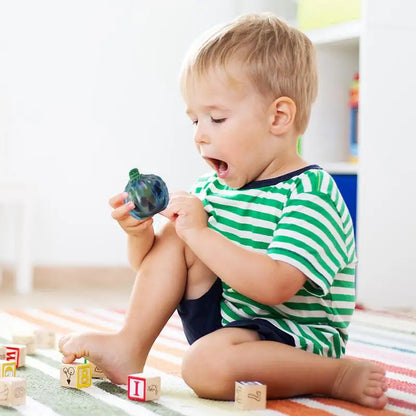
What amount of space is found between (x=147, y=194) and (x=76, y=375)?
0.25 meters

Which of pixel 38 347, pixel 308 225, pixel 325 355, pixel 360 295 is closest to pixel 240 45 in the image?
pixel 308 225

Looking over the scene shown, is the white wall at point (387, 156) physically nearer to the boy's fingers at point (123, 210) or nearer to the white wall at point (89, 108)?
the white wall at point (89, 108)

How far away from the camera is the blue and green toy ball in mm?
1083

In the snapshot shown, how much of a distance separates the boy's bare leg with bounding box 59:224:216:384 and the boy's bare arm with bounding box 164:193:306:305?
7 cm

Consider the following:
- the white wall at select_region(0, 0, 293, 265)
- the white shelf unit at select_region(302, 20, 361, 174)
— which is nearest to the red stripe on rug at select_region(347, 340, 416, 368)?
the white shelf unit at select_region(302, 20, 361, 174)

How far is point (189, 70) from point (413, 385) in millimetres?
538

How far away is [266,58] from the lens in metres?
1.14

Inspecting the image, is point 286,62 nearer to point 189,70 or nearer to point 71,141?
point 189,70

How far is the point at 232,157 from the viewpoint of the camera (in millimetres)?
1146

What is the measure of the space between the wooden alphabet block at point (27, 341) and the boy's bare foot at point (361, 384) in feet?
1.73

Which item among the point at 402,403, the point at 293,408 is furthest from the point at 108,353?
the point at 402,403

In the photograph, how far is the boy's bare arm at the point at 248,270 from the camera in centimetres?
104

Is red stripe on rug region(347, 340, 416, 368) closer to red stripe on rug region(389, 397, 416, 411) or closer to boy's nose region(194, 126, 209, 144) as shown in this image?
red stripe on rug region(389, 397, 416, 411)

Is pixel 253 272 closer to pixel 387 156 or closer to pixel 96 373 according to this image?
pixel 96 373
